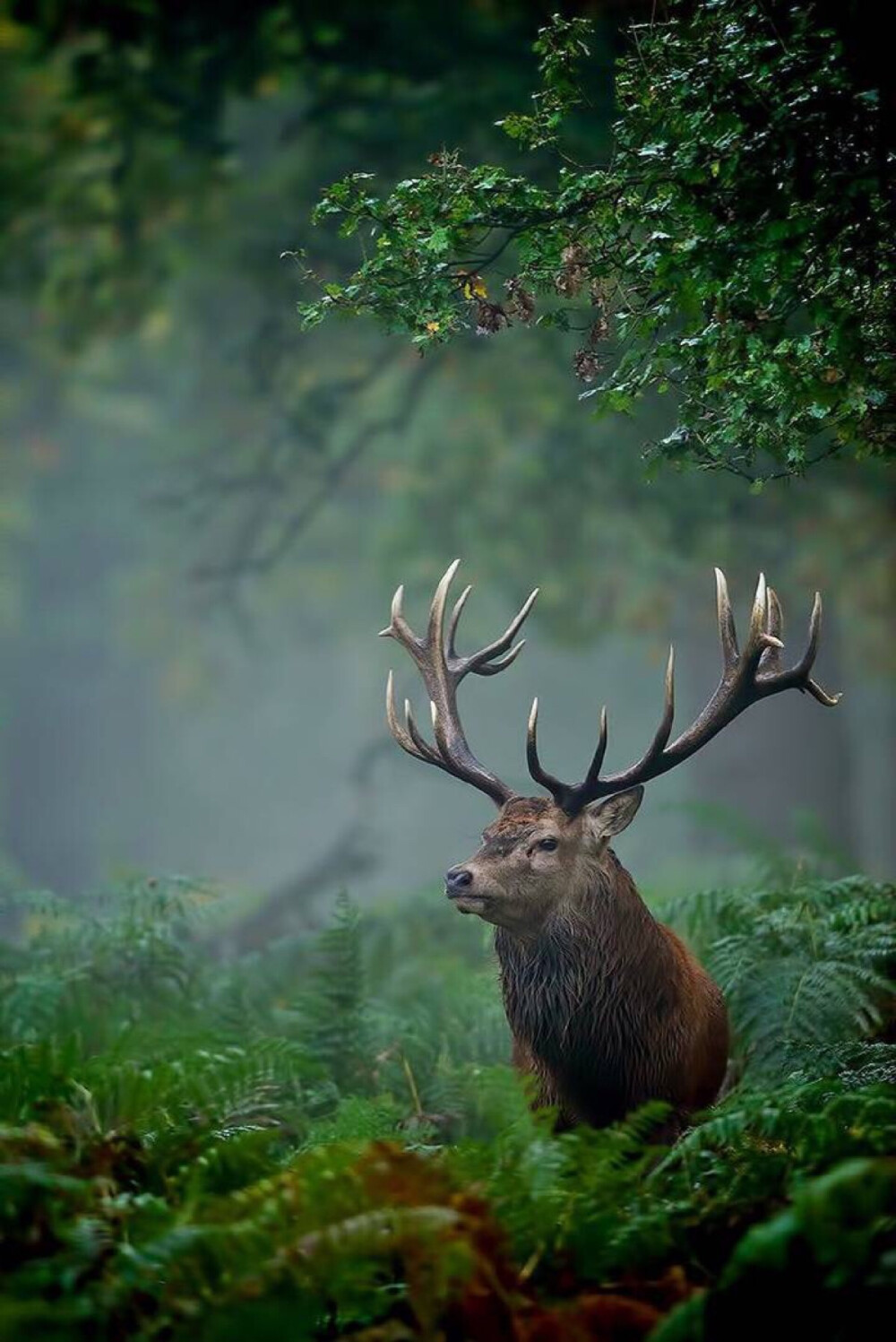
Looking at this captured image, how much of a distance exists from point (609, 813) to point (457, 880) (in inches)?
25.1

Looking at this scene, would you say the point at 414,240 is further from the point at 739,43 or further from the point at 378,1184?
the point at 378,1184

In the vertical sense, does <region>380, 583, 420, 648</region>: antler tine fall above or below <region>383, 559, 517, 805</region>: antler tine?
above

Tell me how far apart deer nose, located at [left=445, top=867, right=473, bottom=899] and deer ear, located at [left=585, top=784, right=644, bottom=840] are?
1.68 ft

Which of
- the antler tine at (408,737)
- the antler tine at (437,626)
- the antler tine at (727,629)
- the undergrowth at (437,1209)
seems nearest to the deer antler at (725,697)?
the antler tine at (727,629)

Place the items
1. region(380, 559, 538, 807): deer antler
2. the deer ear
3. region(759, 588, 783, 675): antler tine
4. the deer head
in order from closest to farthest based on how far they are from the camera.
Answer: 1. the deer head
2. region(759, 588, 783, 675): antler tine
3. the deer ear
4. region(380, 559, 538, 807): deer antler

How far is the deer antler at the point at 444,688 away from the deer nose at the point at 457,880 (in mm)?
406

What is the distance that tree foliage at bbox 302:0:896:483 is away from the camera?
4516 millimetres

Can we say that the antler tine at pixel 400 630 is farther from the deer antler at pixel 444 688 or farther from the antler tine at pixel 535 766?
the antler tine at pixel 535 766

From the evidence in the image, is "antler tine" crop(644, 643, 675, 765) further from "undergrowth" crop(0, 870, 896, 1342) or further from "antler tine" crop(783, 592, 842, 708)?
"undergrowth" crop(0, 870, 896, 1342)

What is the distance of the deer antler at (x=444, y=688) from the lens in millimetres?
5602

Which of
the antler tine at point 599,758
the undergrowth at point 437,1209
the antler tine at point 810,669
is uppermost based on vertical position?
the antler tine at point 810,669

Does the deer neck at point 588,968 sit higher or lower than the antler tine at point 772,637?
lower

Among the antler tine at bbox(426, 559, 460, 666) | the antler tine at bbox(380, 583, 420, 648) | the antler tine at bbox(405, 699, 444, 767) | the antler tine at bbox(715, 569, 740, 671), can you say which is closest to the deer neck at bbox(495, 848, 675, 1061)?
the antler tine at bbox(405, 699, 444, 767)

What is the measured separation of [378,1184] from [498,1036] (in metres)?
3.89
